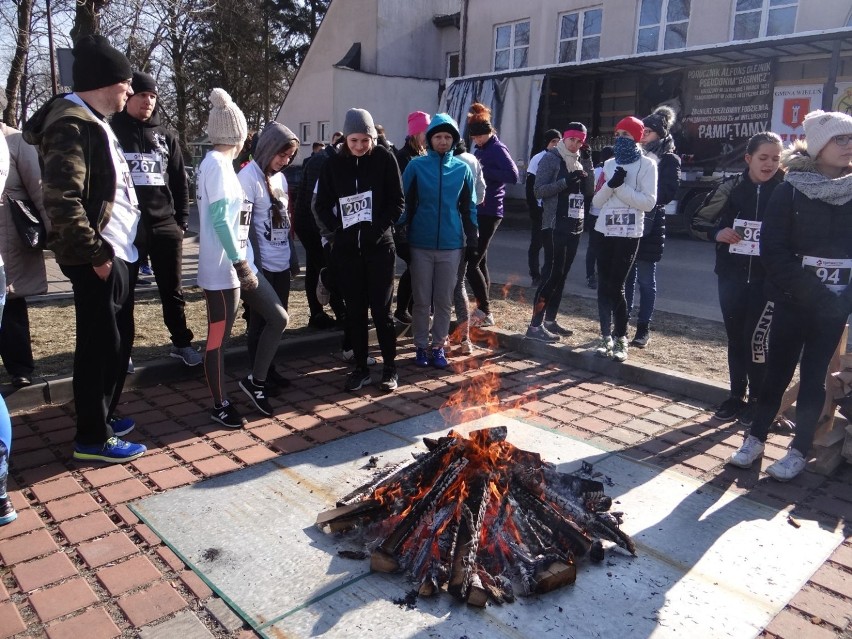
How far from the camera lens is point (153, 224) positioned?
17.6 feet

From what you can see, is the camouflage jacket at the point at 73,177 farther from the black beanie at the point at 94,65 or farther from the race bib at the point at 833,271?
the race bib at the point at 833,271

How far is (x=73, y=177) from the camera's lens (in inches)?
137

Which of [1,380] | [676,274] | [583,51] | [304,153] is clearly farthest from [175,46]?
[1,380]

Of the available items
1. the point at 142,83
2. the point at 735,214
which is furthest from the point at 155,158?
the point at 735,214

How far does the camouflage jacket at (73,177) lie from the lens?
3443mm

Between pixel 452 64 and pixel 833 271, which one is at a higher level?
pixel 452 64

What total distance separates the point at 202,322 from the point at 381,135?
8.96 feet

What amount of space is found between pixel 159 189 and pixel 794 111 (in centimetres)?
1415

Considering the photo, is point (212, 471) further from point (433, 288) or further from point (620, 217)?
point (620, 217)

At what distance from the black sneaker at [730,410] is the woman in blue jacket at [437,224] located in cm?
234

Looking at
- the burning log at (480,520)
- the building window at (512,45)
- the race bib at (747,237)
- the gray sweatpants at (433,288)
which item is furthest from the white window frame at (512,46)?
the burning log at (480,520)

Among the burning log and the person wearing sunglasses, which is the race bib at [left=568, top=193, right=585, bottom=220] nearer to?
the person wearing sunglasses

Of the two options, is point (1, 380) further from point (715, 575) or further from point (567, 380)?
point (715, 575)

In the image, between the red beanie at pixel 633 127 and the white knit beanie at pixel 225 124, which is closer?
the white knit beanie at pixel 225 124
